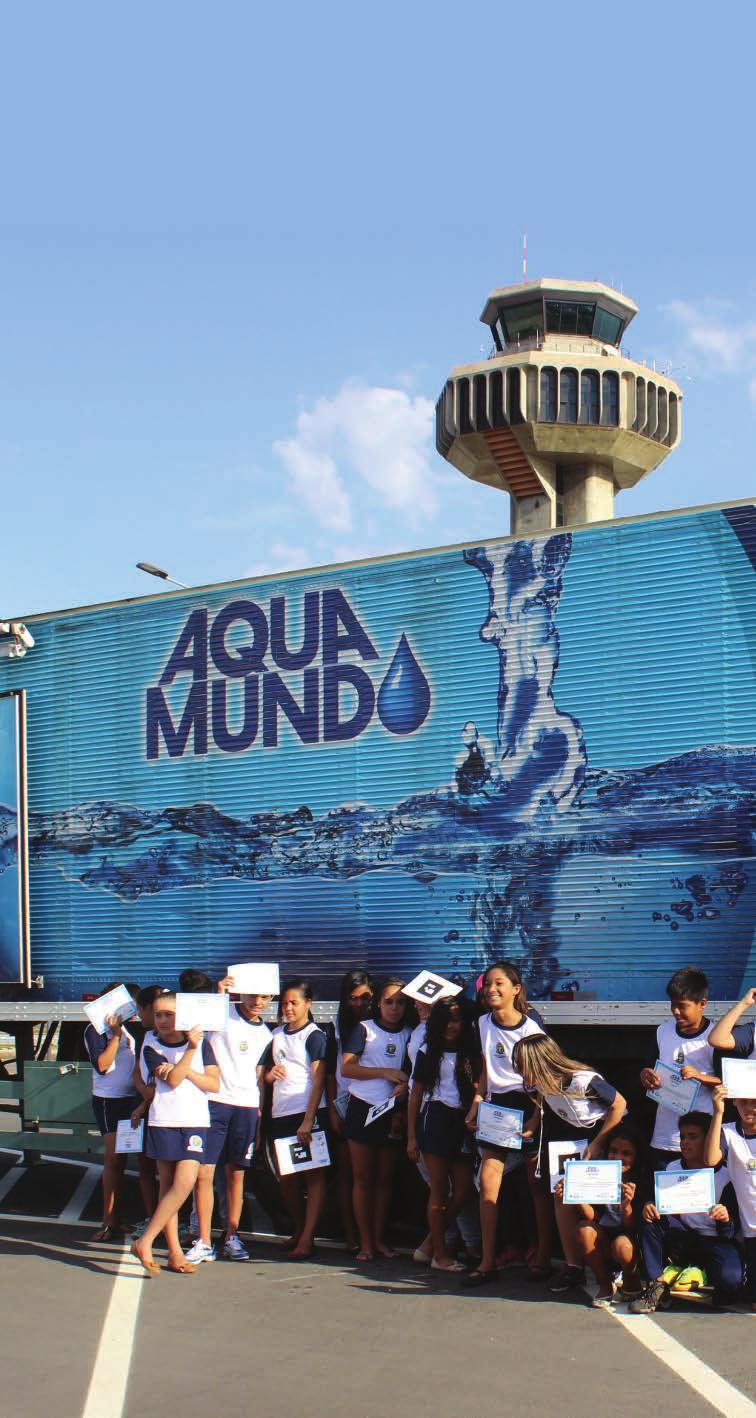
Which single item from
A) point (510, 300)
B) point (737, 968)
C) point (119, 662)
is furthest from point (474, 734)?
point (510, 300)

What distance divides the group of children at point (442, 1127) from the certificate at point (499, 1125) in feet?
0.14

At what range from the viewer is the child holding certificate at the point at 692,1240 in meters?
7.25

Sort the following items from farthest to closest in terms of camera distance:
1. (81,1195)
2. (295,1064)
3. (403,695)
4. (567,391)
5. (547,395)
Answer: (567,391) < (547,395) < (81,1195) < (403,695) < (295,1064)

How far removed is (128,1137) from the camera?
29.7 feet

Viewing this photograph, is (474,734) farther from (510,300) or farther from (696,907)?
(510,300)

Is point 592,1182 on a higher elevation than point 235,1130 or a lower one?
lower

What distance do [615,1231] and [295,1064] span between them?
229 cm

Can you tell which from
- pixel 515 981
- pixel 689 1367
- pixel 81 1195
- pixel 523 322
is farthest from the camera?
pixel 523 322

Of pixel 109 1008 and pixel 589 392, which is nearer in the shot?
pixel 109 1008

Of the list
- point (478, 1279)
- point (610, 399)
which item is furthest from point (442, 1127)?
point (610, 399)

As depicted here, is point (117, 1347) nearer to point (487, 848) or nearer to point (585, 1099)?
point (585, 1099)

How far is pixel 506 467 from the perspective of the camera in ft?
217

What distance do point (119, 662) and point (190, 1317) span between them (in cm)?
520

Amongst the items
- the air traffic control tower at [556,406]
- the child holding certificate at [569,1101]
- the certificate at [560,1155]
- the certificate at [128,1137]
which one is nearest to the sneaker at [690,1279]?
the child holding certificate at [569,1101]
